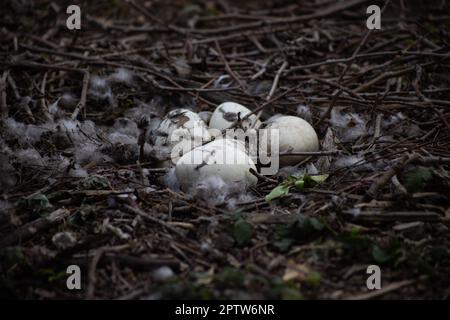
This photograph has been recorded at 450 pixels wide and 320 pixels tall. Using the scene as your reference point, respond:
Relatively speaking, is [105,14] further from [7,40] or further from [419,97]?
[419,97]

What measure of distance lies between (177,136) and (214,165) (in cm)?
49

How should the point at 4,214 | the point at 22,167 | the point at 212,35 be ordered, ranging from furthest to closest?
the point at 212,35
the point at 22,167
the point at 4,214

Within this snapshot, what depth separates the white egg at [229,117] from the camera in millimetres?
3605

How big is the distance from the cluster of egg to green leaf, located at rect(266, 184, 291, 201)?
161 mm

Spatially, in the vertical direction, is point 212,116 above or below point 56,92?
below

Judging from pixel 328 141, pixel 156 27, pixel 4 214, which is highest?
pixel 156 27

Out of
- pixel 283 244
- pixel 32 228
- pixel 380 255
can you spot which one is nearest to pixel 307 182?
pixel 283 244

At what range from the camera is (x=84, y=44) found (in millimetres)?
5062

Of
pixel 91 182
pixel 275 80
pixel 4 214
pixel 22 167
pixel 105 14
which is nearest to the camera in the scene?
pixel 4 214

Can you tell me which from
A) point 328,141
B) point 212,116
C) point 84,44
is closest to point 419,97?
point 328,141

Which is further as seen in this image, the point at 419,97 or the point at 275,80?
the point at 275,80

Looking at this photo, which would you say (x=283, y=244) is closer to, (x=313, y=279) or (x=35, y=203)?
(x=313, y=279)

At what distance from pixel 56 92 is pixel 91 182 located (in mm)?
1526

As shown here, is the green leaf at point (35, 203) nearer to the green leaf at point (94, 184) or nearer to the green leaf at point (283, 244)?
the green leaf at point (94, 184)
